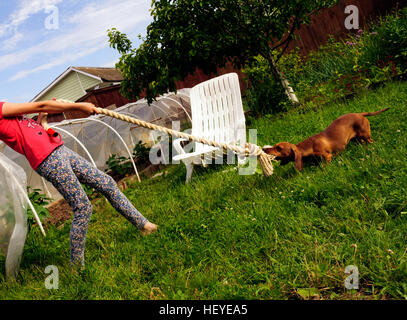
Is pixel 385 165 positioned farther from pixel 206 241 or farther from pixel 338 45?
pixel 338 45

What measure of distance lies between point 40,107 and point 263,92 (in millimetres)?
5472

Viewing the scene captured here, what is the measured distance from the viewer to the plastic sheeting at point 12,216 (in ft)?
9.52

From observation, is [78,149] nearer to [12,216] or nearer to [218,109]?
[218,109]

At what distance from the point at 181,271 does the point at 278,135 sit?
3425 millimetres

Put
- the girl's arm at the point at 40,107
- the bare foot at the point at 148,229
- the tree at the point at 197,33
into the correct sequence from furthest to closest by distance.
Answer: the tree at the point at 197,33
the bare foot at the point at 148,229
the girl's arm at the point at 40,107

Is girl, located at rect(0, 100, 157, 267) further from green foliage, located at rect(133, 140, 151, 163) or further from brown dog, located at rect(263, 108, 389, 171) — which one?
green foliage, located at rect(133, 140, 151, 163)

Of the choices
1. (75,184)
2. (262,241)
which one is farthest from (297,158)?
(75,184)

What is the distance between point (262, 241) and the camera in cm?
247

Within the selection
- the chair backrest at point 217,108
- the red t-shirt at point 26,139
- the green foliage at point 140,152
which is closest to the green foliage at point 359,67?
the chair backrest at point 217,108

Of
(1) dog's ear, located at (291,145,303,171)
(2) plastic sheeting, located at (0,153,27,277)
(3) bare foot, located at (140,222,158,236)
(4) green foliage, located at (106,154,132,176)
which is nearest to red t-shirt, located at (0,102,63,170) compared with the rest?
(2) plastic sheeting, located at (0,153,27,277)

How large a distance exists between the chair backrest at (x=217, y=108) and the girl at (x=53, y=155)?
2.67 m

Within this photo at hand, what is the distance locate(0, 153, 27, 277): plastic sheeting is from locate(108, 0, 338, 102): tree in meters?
3.66

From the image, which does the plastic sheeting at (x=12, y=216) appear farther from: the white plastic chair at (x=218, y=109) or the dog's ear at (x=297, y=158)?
the dog's ear at (x=297, y=158)
